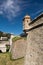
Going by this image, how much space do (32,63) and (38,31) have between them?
7.22 feet

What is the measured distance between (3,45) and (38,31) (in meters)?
27.8

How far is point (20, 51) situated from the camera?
22.2 metres

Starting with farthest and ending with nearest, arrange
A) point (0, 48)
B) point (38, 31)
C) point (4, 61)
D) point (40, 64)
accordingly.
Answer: point (0, 48), point (4, 61), point (38, 31), point (40, 64)

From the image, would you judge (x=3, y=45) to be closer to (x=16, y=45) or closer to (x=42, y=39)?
(x=16, y=45)

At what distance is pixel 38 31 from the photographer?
9352 mm

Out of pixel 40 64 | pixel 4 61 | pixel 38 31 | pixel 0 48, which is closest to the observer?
pixel 40 64

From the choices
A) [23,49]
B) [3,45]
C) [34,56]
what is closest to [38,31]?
[34,56]

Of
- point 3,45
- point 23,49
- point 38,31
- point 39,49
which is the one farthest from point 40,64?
point 3,45

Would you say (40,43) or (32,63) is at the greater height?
(40,43)

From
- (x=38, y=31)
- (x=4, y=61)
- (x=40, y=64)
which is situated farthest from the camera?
(x=4, y=61)

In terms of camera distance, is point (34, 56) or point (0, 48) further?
point (0, 48)

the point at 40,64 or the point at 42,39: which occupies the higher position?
the point at 42,39

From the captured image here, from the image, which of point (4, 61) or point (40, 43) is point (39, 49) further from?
point (4, 61)

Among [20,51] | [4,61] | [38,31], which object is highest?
[38,31]
